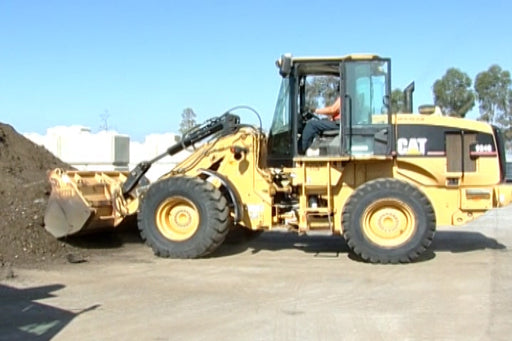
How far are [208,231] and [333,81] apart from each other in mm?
3096

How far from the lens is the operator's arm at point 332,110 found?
416 inches

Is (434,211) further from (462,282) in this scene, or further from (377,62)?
(377,62)

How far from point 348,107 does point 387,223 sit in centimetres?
180

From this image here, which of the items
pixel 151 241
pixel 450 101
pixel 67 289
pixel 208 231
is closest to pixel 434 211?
pixel 208 231

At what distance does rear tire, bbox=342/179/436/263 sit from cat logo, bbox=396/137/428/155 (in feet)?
1.70

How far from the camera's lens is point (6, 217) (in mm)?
10797

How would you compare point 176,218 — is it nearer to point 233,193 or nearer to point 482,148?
point 233,193

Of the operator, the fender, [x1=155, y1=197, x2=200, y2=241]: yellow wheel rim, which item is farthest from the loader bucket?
the operator

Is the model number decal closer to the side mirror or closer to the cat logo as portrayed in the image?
the cat logo

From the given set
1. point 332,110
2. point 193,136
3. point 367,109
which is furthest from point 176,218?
point 367,109

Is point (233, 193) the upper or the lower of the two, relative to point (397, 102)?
lower

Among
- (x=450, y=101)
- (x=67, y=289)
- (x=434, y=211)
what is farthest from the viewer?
(x=450, y=101)

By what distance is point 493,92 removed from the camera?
49.6 meters

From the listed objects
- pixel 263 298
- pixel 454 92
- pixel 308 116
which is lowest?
pixel 263 298
